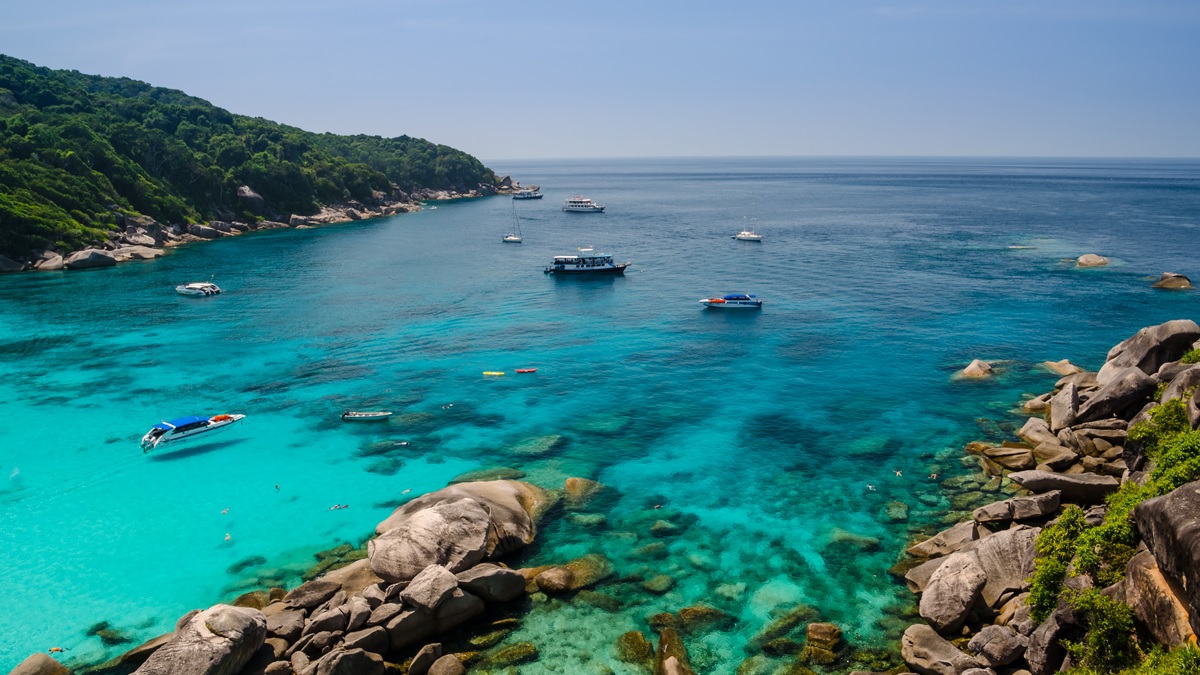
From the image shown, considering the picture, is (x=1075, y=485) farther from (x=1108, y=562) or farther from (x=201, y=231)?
(x=201, y=231)

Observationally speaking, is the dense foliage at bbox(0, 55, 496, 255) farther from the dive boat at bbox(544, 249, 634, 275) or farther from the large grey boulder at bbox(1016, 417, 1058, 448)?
the large grey boulder at bbox(1016, 417, 1058, 448)

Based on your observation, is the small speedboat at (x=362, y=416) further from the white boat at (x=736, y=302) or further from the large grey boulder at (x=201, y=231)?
the large grey boulder at (x=201, y=231)

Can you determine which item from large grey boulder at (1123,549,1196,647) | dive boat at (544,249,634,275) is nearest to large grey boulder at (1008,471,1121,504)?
large grey boulder at (1123,549,1196,647)

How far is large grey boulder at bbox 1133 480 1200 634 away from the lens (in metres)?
21.6

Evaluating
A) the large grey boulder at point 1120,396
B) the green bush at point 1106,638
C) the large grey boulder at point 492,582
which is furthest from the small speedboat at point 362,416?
the large grey boulder at point 1120,396

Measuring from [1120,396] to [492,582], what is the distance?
42709 millimetres

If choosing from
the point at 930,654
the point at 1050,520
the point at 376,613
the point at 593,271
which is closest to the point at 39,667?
the point at 376,613

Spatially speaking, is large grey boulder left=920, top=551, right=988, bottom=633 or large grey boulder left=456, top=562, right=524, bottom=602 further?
large grey boulder left=456, top=562, right=524, bottom=602

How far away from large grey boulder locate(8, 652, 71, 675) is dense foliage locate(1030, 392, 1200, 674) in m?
41.4

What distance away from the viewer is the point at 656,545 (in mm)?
39875

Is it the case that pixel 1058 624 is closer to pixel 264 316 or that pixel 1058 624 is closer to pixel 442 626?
pixel 442 626

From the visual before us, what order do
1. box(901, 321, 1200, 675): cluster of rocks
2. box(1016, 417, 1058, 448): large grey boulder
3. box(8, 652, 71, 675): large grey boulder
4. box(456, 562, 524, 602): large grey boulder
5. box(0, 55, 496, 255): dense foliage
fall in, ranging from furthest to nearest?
box(0, 55, 496, 255): dense foliage
box(1016, 417, 1058, 448): large grey boulder
box(456, 562, 524, 602): large grey boulder
box(8, 652, 71, 675): large grey boulder
box(901, 321, 1200, 675): cluster of rocks

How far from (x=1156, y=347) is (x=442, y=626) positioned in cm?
5156

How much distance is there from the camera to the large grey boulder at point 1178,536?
21.6m
